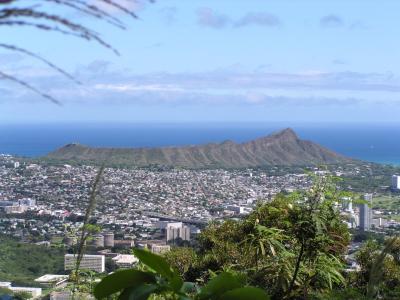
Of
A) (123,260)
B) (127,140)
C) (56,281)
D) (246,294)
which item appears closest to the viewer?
(246,294)

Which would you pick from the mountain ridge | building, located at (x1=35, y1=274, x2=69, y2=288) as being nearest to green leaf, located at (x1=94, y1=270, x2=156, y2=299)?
building, located at (x1=35, y1=274, x2=69, y2=288)

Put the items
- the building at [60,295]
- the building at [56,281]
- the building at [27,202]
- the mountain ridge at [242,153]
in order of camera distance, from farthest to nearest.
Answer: the mountain ridge at [242,153], the building at [27,202], the building at [56,281], the building at [60,295]

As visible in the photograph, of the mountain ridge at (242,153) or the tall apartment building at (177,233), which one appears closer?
the tall apartment building at (177,233)

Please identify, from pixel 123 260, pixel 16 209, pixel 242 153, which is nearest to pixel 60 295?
pixel 123 260

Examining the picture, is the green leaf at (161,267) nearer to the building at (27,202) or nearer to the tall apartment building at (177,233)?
the tall apartment building at (177,233)

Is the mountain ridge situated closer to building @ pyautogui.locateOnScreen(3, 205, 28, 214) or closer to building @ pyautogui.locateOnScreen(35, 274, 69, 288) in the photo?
building @ pyautogui.locateOnScreen(3, 205, 28, 214)

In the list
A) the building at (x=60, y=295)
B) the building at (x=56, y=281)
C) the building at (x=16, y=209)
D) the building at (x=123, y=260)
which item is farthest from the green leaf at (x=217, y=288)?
the building at (x=16, y=209)

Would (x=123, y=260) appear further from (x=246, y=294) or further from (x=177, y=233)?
(x=177, y=233)
